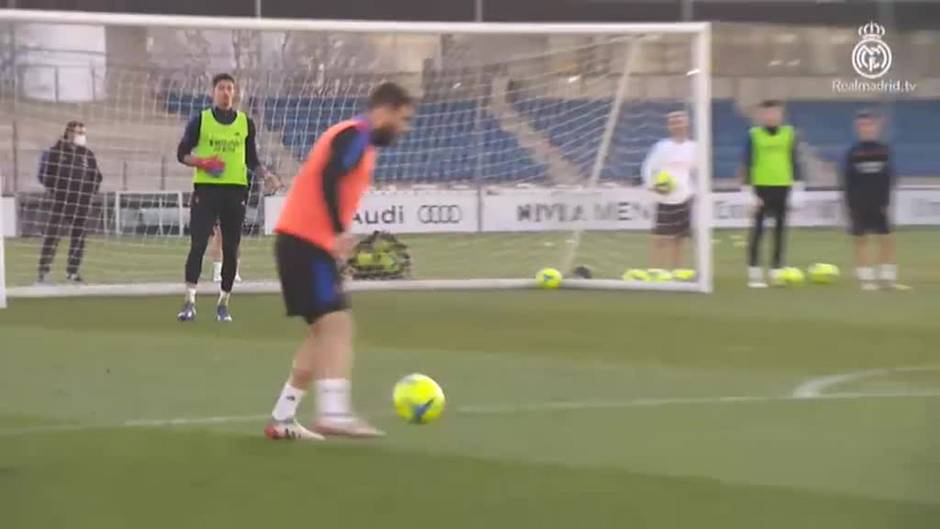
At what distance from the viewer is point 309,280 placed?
7.35m

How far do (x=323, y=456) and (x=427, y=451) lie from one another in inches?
17.4

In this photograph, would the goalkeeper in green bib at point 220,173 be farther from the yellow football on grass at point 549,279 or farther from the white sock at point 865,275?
the white sock at point 865,275

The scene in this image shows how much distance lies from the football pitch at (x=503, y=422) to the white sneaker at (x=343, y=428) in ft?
0.24

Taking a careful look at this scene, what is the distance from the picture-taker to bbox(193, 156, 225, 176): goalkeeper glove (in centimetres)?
1248

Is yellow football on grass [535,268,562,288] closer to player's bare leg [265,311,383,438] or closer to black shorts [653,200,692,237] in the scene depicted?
black shorts [653,200,692,237]

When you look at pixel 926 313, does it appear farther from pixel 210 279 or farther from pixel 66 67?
pixel 66 67

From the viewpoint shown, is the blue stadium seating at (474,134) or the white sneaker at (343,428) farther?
the blue stadium seating at (474,134)

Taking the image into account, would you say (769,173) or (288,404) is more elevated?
(769,173)

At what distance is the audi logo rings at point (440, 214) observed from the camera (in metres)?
22.2

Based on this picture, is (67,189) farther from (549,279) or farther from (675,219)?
(675,219)

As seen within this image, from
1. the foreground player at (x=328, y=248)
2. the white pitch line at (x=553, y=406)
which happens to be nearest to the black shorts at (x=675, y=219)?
the white pitch line at (x=553, y=406)

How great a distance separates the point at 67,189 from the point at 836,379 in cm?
923

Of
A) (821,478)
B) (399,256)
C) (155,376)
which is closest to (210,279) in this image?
(399,256)

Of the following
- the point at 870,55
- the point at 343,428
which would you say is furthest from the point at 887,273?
the point at 870,55
